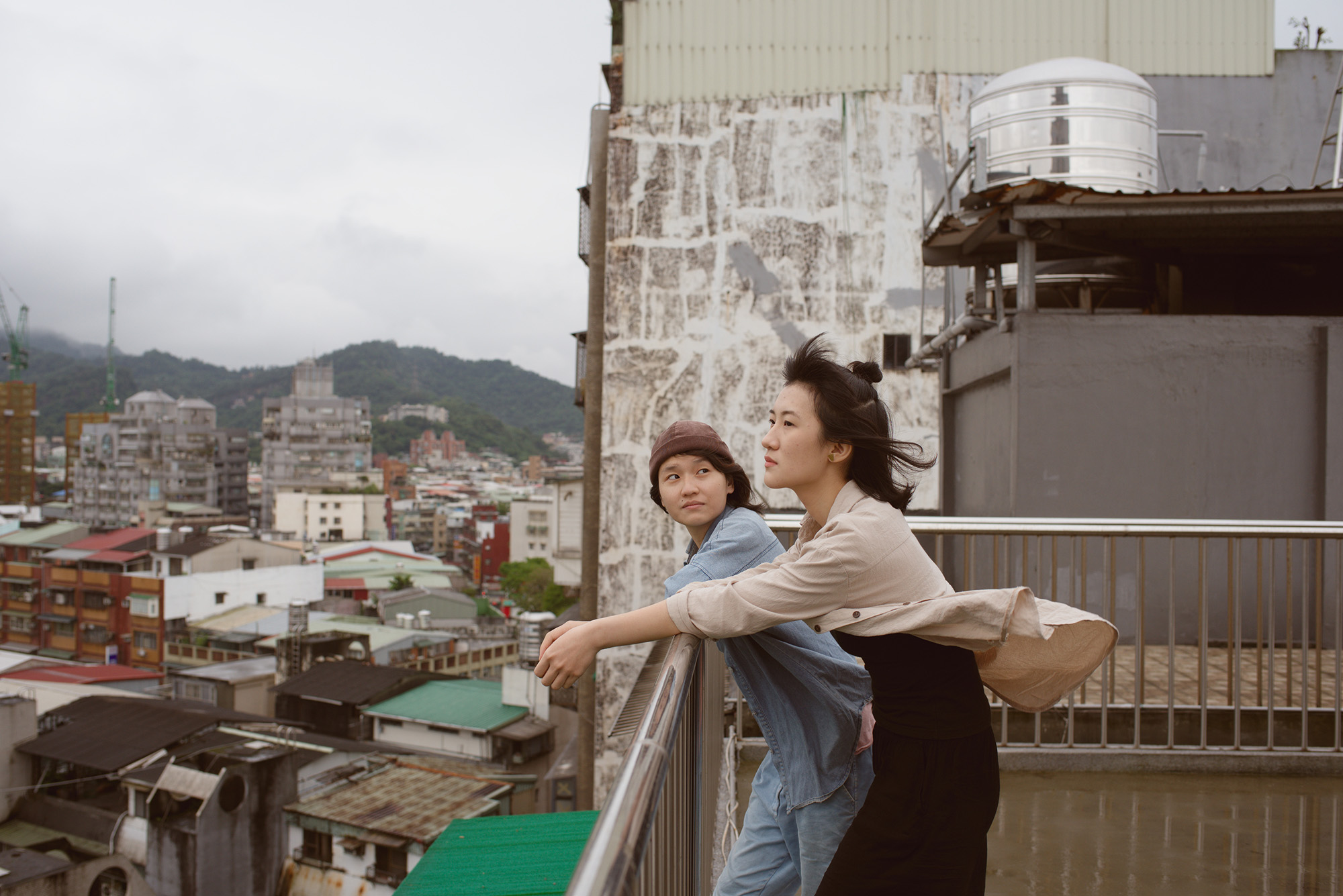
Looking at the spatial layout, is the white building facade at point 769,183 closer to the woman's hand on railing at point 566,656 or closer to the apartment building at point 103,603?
the woman's hand on railing at point 566,656

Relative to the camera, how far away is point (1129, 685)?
6.19 m

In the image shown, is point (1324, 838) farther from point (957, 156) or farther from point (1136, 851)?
point (957, 156)

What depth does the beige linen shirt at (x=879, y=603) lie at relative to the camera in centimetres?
191

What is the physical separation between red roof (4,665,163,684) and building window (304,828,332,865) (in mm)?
16535

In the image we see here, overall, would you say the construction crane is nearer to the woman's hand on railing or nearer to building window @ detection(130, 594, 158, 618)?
building window @ detection(130, 594, 158, 618)

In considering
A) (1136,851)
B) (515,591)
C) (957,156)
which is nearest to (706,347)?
(957,156)

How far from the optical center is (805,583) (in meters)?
1.93

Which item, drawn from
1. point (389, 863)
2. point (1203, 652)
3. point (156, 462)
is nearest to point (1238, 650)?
point (1203, 652)

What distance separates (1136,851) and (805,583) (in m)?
3.10

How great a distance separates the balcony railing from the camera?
5.56 feet

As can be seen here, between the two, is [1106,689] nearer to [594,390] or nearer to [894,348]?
[894,348]

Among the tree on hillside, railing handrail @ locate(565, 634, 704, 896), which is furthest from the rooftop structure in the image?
the tree on hillside

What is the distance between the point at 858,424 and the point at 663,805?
0.97 metres

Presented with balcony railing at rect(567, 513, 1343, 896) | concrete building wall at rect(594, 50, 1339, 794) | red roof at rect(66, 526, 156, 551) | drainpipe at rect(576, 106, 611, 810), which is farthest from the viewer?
red roof at rect(66, 526, 156, 551)
